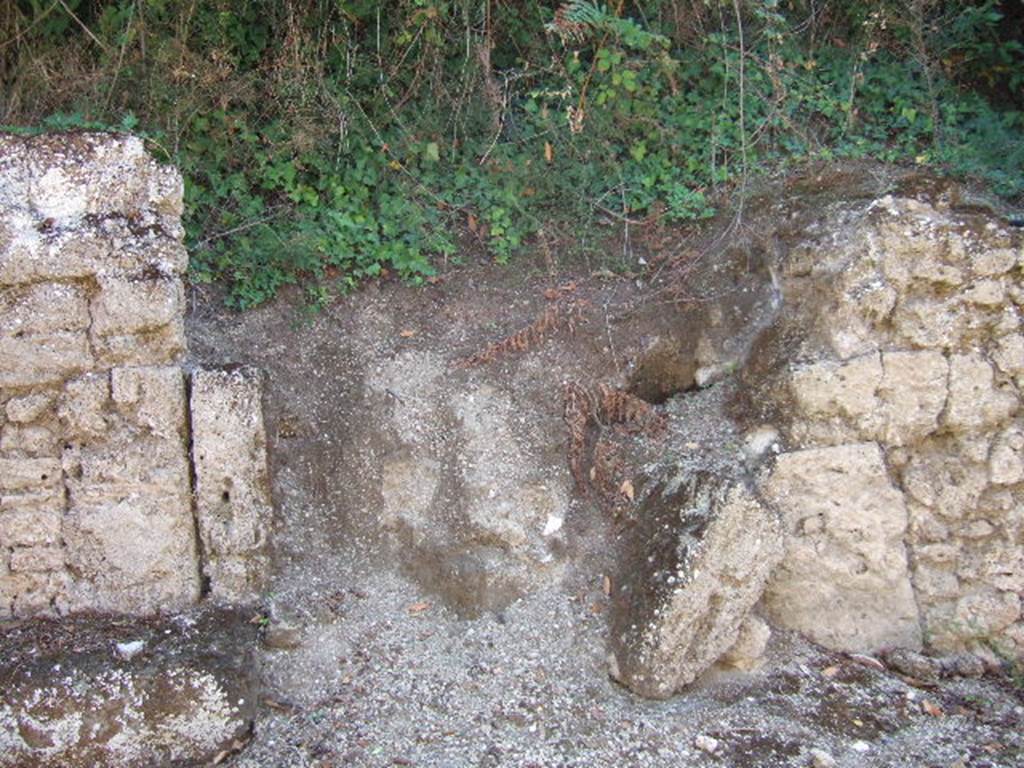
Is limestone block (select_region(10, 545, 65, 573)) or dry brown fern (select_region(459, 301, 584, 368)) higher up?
dry brown fern (select_region(459, 301, 584, 368))

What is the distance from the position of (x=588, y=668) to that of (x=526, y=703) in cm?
29

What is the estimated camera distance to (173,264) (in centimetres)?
360

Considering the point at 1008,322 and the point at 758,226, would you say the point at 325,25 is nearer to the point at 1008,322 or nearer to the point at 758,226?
the point at 758,226

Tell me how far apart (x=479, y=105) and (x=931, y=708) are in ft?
10.6

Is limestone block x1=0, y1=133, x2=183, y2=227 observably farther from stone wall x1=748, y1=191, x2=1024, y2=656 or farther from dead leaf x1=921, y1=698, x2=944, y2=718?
dead leaf x1=921, y1=698, x2=944, y2=718

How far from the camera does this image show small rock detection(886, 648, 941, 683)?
4043 millimetres

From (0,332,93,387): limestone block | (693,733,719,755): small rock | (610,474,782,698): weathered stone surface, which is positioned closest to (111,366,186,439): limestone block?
(0,332,93,387): limestone block

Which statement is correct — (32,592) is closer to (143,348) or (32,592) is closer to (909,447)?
(143,348)

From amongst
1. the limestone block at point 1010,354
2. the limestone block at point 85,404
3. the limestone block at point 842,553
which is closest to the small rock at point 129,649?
the limestone block at point 85,404

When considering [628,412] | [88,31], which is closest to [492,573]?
[628,412]

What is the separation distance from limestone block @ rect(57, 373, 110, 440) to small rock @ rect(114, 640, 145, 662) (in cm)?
75

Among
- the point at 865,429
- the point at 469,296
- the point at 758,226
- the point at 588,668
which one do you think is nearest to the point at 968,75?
the point at 758,226

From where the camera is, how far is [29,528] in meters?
3.56

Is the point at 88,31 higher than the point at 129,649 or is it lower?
higher
